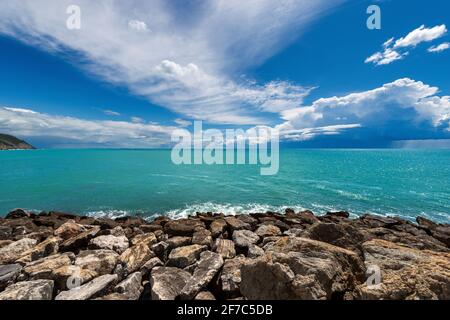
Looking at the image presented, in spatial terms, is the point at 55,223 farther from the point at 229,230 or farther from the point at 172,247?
the point at 229,230

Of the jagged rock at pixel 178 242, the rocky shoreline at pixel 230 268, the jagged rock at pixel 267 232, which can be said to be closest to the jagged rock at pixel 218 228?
the rocky shoreline at pixel 230 268

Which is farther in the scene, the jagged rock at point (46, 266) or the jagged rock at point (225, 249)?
the jagged rock at point (225, 249)

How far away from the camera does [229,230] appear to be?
33.6ft

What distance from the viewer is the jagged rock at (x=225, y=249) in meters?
7.15

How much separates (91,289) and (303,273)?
4.94 metres

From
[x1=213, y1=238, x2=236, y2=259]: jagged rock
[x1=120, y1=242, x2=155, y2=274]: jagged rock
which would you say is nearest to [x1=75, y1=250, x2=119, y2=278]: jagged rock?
[x1=120, y1=242, x2=155, y2=274]: jagged rock

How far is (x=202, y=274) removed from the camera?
5.57m

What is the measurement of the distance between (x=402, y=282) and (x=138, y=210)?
19.4 m

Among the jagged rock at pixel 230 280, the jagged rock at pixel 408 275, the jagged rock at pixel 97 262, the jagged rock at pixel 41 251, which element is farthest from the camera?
the jagged rock at pixel 41 251

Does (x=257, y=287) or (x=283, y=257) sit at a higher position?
(x=283, y=257)

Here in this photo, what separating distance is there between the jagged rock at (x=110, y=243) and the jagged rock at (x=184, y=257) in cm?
236

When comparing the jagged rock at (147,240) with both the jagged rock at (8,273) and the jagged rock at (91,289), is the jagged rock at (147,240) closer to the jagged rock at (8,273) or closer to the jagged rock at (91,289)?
the jagged rock at (91,289)

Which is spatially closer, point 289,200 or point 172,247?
point 172,247
